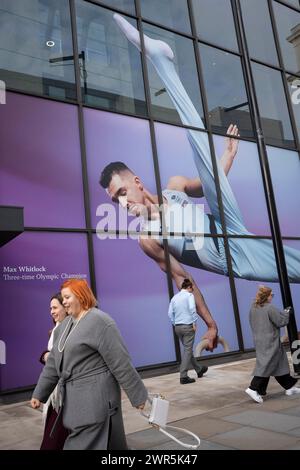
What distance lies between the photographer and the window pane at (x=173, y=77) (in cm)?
1070

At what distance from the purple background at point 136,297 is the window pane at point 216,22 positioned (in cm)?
698

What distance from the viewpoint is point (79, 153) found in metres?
9.07

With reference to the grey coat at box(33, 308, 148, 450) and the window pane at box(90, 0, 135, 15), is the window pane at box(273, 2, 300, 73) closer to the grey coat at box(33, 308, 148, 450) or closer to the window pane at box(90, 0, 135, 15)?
the window pane at box(90, 0, 135, 15)

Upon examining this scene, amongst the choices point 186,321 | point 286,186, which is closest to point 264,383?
point 186,321

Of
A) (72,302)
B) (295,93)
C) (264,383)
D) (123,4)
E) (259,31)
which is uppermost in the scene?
(259,31)

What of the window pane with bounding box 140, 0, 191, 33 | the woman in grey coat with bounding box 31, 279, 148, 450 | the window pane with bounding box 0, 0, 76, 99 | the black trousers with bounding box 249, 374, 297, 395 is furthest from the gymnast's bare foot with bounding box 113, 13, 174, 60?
→ the woman in grey coat with bounding box 31, 279, 148, 450

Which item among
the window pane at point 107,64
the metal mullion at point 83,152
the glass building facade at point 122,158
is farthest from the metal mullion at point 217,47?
the metal mullion at point 83,152

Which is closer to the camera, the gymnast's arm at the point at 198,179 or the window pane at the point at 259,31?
the gymnast's arm at the point at 198,179

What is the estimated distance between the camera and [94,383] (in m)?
2.87

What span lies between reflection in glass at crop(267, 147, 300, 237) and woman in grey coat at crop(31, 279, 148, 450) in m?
9.96

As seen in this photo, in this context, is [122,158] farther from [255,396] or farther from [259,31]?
[259,31]

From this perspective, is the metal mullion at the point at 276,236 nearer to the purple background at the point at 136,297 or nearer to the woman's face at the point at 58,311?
the purple background at the point at 136,297

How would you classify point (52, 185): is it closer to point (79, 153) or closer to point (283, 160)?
point (79, 153)

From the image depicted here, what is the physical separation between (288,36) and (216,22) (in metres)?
3.31
